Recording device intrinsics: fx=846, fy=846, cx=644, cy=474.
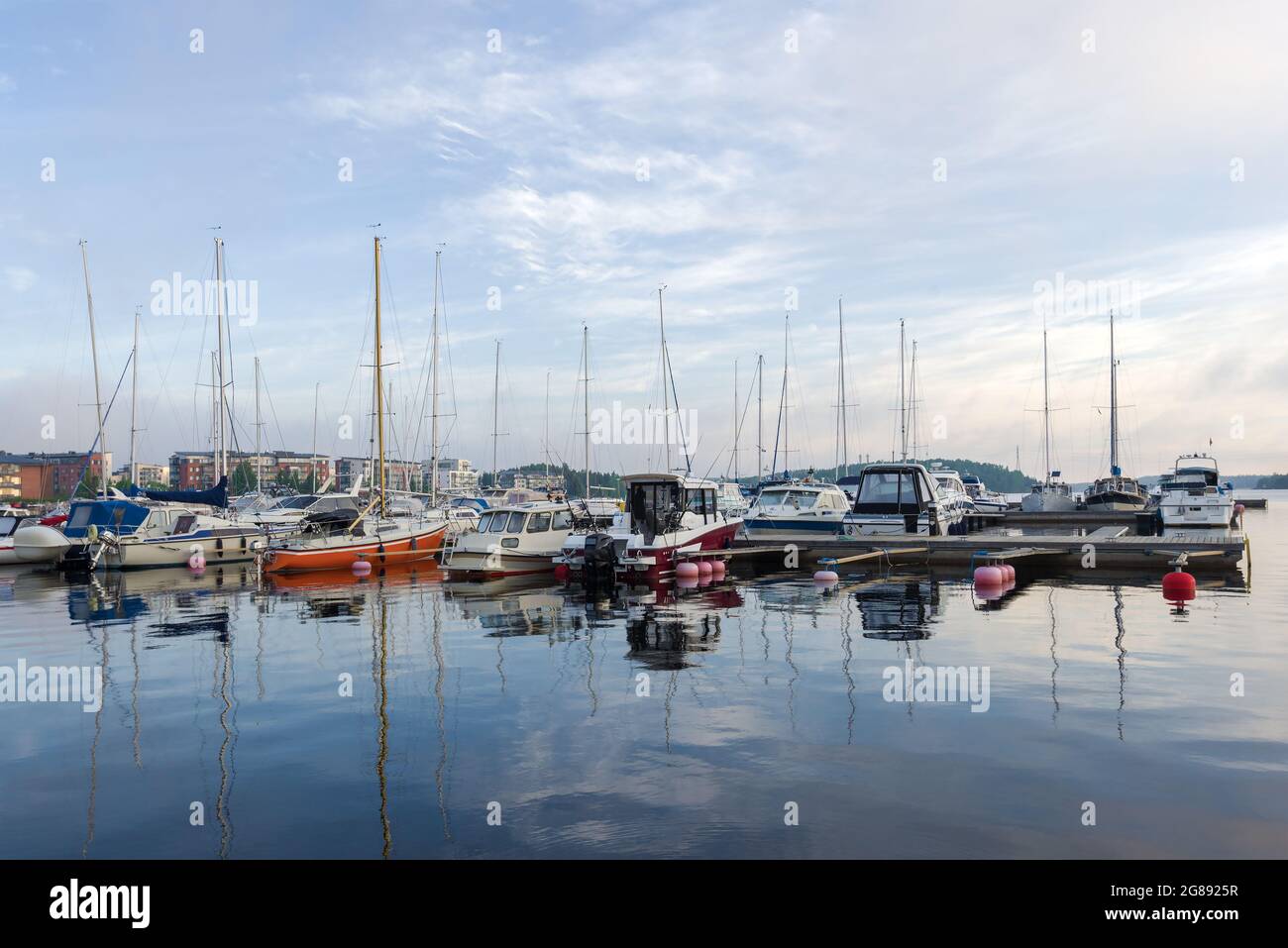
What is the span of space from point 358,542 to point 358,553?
1.43ft

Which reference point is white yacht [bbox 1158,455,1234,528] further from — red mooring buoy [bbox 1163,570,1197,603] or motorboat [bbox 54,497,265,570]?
motorboat [bbox 54,497,265,570]

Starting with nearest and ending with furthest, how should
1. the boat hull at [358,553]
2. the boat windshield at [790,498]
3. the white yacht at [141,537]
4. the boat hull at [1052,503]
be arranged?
the boat hull at [358,553], the white yacht at [141,537], the boat windshield at [790,498], the boat hull at [1052,503]

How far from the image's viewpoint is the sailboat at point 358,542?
3250cm

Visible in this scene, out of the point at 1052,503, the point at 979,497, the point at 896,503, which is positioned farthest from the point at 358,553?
the point at 979,497

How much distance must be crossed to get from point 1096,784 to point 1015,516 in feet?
145

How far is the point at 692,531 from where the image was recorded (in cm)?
2930

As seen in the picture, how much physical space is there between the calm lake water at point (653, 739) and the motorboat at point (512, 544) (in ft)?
31.8

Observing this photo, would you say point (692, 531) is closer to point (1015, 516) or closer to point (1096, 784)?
point (1096, 784)

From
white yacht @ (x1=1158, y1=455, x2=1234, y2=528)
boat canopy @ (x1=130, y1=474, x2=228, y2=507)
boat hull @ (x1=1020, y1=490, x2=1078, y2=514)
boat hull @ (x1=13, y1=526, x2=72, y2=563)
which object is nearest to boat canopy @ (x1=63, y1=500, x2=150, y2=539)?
boat hull @ (x1=13, y1=526, x2=72, y2=563)

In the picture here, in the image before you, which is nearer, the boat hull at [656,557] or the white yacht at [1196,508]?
the boat hull at [656,557]

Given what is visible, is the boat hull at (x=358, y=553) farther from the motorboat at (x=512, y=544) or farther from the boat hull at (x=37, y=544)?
the boat hull at (x=37, y=544)

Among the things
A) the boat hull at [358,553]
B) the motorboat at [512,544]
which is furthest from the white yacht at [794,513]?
the boat hull at [358,553]

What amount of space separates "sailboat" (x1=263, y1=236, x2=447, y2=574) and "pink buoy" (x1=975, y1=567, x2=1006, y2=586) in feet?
73.3
